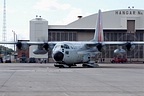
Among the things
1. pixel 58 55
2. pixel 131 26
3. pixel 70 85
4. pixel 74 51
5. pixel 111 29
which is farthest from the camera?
pixel 111 29

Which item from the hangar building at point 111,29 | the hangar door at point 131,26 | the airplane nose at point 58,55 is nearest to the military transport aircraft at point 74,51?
the airplane nose at point 58,55

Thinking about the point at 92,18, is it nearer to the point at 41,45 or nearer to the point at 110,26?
the point at 110,26

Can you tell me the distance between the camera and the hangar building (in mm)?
93812

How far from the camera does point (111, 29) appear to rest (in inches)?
3782

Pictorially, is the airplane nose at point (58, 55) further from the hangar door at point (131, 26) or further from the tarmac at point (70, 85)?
the hangar door at point (131, 26)

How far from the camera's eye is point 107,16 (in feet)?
322

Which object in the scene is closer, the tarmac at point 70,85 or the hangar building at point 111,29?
the tarmac at point 70,85

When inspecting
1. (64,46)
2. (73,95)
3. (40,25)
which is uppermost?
(40,25)

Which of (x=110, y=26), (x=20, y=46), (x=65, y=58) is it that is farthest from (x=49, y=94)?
(x=110, y=26)

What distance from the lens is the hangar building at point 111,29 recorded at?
3693 inches

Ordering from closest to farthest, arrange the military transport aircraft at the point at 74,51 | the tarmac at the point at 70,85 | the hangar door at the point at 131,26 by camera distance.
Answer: the tarmac at the point at 70,85
the military transport aircraft at the point at 74,51
the hangar door at the point at 131,26

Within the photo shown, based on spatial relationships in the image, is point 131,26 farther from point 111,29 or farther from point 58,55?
point 58,55

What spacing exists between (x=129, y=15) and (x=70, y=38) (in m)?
16.5

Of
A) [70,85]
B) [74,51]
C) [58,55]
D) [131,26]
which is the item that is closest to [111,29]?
[131,26]
